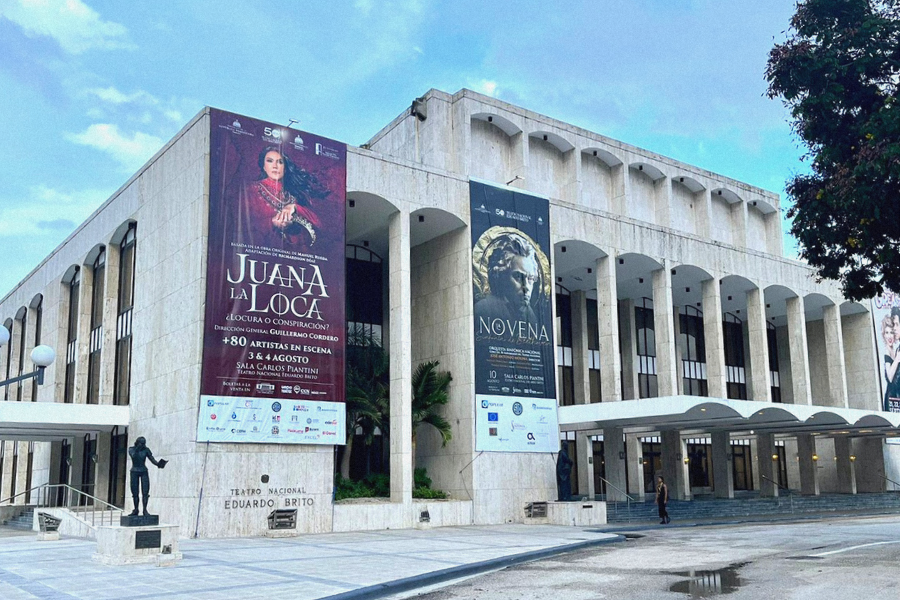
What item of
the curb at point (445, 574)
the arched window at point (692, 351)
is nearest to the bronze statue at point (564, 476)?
the curb at point (445, 574)

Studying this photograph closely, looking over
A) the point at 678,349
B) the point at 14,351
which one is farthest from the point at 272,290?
the point at 14,351

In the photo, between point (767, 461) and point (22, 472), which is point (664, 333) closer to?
point (767, 461)

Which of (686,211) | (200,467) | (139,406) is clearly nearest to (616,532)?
(200,467)

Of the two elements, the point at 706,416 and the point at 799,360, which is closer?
the point at 706,416

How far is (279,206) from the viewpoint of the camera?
26188 millimetres

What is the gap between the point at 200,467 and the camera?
925 inches

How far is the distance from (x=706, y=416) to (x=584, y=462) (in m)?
11.1

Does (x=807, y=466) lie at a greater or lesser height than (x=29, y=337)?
lesser

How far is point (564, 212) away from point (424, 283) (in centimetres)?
632

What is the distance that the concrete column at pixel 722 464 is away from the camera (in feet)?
125

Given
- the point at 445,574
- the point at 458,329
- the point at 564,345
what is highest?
the point at 564,345

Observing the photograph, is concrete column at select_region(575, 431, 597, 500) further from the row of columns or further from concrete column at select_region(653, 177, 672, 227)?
concrete column at select_region(653, 177, 672, 227)

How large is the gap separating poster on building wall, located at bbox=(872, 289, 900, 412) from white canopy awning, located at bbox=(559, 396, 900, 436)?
10958 millimetres

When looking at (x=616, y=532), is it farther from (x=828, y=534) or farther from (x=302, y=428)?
(x=302, y=428)
